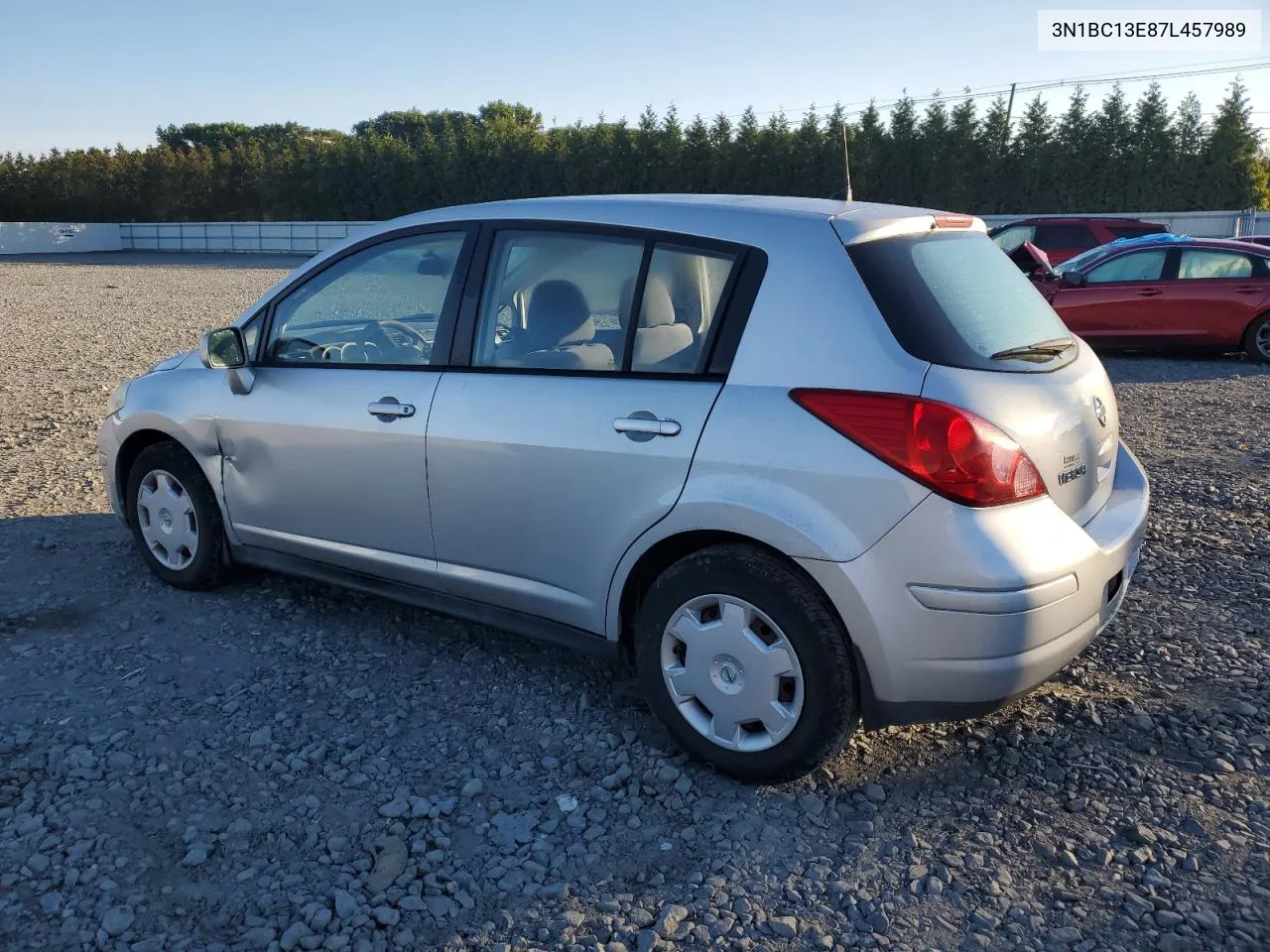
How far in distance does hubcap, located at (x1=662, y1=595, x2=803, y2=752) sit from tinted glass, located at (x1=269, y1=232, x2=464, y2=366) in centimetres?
144

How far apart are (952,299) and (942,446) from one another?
23.4 inches

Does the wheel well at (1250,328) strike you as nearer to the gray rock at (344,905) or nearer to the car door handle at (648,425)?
the car door handle at (648,425)

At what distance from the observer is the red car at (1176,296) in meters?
12.5

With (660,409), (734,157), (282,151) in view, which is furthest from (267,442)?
(282,151)

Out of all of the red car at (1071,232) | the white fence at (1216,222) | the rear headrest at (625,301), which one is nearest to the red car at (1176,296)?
the red car at (1071,232)

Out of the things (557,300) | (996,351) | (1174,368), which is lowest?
(1174,368)

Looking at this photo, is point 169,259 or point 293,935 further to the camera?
point 169,259

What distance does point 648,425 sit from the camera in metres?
3.33

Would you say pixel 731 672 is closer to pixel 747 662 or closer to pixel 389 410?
pixel 747 662

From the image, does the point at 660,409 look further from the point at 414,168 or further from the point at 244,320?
the point at 414,168

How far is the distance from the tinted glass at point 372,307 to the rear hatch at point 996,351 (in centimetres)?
163

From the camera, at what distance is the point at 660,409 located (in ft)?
10.9

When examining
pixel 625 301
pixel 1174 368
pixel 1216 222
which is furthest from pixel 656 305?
pixel 1216 222

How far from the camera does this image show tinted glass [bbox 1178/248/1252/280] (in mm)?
12555
